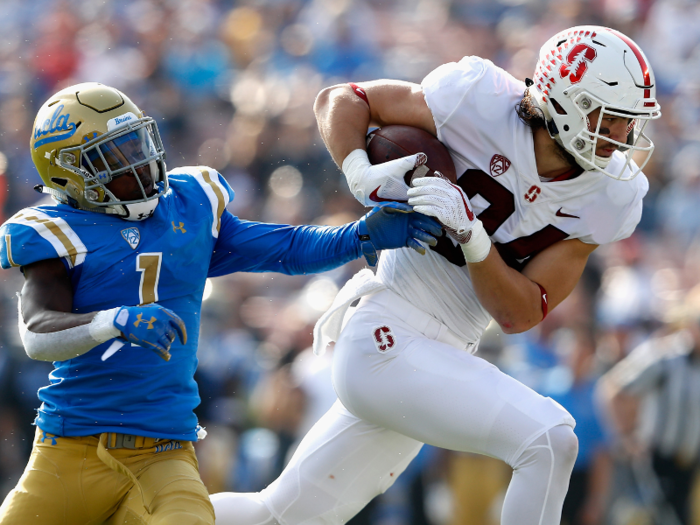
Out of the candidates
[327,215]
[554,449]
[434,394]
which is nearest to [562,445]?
[554,449]

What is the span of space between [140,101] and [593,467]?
501cm

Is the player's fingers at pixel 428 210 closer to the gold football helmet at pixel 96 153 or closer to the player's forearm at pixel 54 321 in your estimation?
the gold football helmet at pixel 96 153

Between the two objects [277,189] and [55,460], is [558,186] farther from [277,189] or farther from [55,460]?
[277,189]

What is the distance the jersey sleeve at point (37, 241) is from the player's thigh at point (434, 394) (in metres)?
0.96

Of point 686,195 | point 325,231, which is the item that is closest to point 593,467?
point 686,195

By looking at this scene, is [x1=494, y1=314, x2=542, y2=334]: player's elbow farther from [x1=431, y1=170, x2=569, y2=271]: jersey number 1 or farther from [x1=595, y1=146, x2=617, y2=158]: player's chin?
[x1=595, y1=146, x2=617, y2=158]: player's chin

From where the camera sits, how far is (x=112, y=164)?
2.77 m

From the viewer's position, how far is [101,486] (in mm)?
2678

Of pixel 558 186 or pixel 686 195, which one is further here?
pixel 686 195

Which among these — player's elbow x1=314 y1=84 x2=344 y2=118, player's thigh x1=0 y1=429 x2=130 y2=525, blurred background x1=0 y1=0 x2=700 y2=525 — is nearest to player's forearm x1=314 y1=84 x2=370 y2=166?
player's elbow x1=314 y1=84 x2=344 y2=118

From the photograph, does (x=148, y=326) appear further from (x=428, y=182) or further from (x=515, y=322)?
(x=515, y=322)

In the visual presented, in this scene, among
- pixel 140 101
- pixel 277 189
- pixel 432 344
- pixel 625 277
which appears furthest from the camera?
pixel 140 101

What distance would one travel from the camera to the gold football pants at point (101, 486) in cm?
260

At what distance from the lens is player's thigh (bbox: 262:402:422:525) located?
10.1 ft
